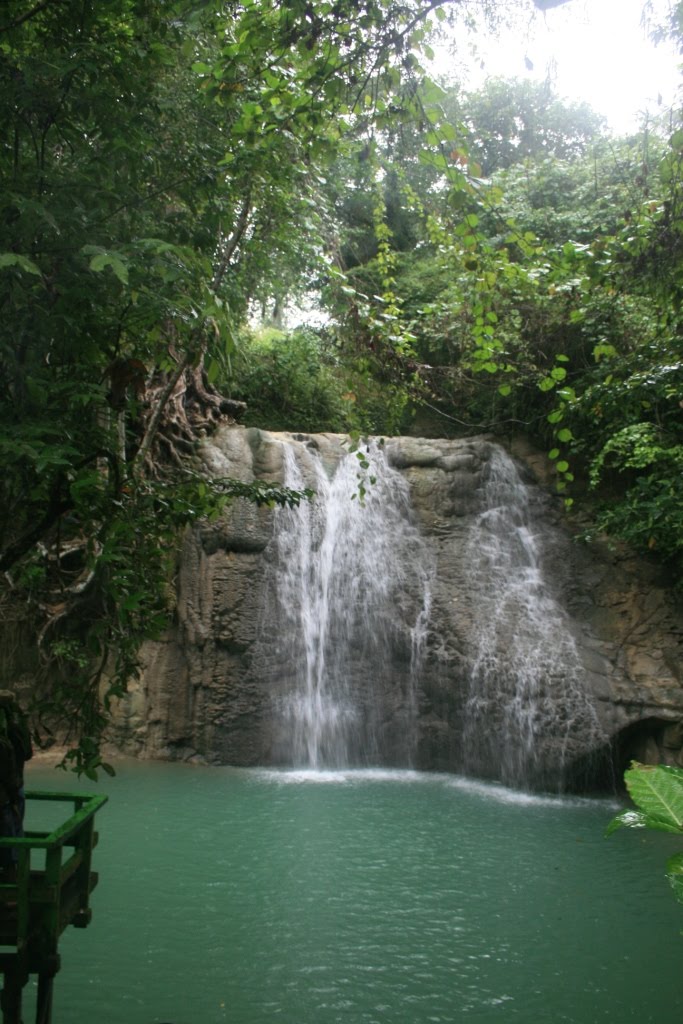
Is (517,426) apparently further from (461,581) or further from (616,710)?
(616,710)

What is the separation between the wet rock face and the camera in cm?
992

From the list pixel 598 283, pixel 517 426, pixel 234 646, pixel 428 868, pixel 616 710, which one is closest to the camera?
pixel 598 283

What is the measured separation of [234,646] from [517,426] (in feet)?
19.1

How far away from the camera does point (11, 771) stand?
381cm

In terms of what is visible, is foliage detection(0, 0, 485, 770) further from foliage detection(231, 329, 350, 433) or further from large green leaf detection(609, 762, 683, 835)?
foliage detection(231, 329, 350, 433)

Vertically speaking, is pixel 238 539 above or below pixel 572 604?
above

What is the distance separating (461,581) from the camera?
11.1m

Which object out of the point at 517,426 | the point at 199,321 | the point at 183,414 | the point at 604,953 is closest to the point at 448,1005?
the point at 604,953

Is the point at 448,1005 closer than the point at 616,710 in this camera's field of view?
Yes

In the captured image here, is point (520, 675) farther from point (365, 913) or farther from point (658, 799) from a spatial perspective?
point (658, 799)

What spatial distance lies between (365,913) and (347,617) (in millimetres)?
5481

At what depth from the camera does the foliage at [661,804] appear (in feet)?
10.7

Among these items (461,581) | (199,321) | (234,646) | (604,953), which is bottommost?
(604,953)

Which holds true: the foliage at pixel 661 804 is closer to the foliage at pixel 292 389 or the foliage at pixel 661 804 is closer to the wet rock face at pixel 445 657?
the wet rock face at pixel 445 657
